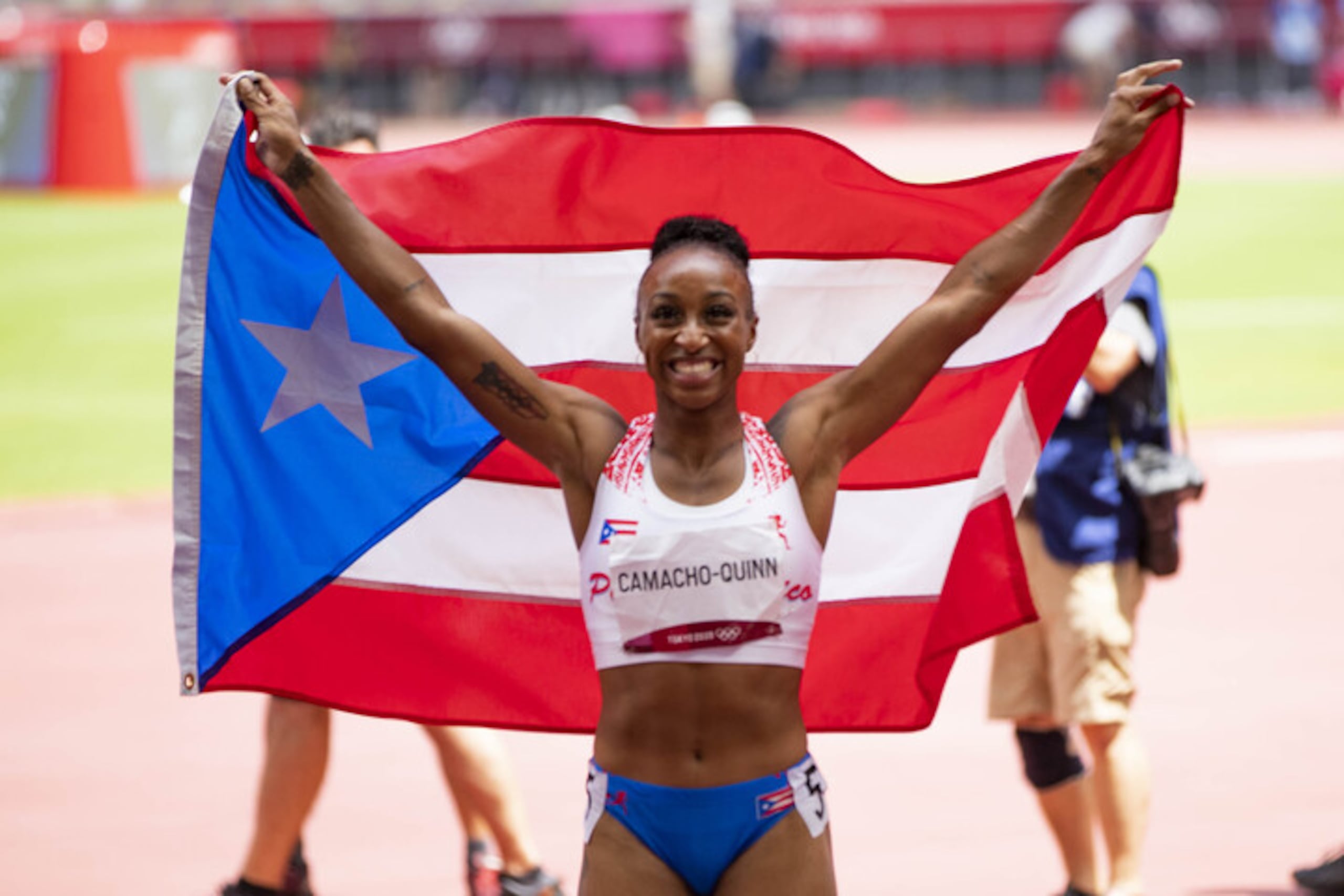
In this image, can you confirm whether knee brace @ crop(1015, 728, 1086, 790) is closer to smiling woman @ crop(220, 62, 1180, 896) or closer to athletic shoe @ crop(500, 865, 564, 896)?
athletic shoe @ crop(500, 865, 564, 896)

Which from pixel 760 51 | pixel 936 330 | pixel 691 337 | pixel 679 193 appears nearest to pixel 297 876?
pixel 679 193

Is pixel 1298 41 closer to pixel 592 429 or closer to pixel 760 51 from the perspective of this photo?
pixel 760 51

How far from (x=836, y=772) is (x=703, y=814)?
402 centimetres

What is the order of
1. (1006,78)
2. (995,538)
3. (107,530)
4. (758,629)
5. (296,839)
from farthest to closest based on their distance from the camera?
1. (1006,78)
2. (107,530)
3. (296,839)
4. (995,538)
5. (758,629)

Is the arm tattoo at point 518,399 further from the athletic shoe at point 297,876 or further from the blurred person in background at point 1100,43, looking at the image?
the blurred person in background at point 1100,43

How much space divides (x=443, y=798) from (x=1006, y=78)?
34368 millimetres

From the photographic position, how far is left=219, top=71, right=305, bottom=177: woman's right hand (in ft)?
14.7

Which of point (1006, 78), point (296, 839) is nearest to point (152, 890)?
point (296, 839)

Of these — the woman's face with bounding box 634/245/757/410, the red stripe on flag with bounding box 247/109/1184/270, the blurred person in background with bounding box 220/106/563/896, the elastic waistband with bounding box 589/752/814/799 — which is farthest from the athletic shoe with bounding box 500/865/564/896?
the woman's face with bounding box 634/245/757/410

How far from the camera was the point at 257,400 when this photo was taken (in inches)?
208

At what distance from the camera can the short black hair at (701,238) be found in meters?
4.13

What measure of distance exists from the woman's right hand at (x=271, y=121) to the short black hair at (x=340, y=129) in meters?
1.25

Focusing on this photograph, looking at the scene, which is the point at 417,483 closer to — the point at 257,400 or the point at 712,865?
the point at 257,400

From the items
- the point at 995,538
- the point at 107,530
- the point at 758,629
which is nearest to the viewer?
the point at 758,629
